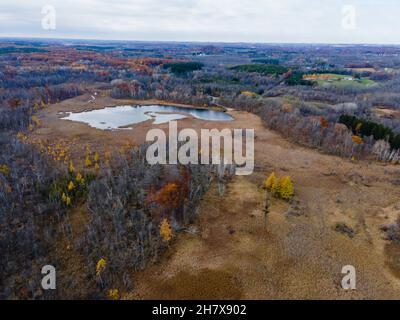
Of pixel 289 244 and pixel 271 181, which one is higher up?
pixel 271 181

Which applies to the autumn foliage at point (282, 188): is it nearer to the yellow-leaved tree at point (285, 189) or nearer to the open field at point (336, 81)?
the yellow-leaved tree at point (285, 189)

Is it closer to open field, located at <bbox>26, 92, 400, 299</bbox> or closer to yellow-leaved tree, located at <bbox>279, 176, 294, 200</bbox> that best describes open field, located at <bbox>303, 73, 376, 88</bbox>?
open field, located at <bbox>26, 92, 400, 299</bbox>

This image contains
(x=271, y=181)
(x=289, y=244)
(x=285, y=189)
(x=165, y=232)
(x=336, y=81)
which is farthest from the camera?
(x=336, y=81)

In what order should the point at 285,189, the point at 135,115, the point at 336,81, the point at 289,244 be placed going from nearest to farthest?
1. the point at 289,244
2. the point at 285,189
3. the point at 135,115
4. the point at 336,81

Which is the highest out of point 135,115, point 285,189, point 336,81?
point 336,81

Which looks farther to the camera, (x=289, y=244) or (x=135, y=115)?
(x=135, y=115)

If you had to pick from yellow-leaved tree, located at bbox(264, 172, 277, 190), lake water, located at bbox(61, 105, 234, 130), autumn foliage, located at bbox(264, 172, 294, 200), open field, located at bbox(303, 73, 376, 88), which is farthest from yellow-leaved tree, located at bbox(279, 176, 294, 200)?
open field, located at bbox(303, 73, 376, 88)

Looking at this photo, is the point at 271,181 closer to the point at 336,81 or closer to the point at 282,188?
the point at 282,188

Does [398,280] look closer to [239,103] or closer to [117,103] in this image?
[239,103]

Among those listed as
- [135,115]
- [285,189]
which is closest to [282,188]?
[285,189]
